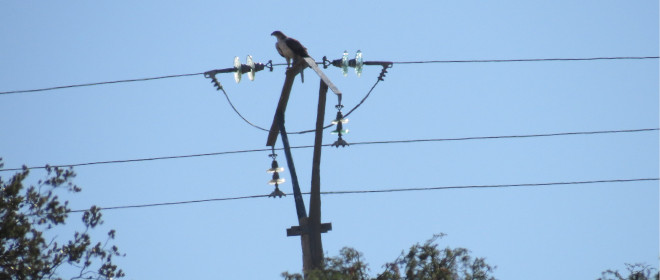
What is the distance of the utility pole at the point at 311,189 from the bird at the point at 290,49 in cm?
23

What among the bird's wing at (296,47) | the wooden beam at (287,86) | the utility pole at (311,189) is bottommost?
the utility pole at (311,189)

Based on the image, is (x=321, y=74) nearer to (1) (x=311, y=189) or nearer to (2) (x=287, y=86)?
(2) (x=287, y=86)

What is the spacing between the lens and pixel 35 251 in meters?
20.4

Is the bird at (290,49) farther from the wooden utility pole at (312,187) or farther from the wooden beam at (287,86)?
the wooden utility pole at (312,187)

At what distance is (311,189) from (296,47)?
245 cm

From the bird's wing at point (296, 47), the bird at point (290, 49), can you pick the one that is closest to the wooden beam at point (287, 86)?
the bird at point (290, 49)

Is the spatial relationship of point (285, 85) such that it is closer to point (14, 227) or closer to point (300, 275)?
point (300, 275)

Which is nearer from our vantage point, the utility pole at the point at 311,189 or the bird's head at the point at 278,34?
the utility pole at the point at 311,189

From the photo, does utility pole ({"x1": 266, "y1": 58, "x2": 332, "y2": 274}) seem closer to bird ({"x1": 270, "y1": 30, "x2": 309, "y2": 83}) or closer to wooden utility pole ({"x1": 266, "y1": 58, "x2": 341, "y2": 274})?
wooden utility pole ({"x1": 266, "y1": 58, "x2": 341, "y2": 274})

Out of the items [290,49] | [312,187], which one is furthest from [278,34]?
[312,187]

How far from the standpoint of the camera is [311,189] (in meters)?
17.0

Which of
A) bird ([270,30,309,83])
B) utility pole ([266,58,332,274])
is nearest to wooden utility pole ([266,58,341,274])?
utility pole ([266,58,332,274])

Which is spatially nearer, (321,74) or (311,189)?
(311,189)

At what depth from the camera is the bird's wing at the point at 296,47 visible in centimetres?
1828
